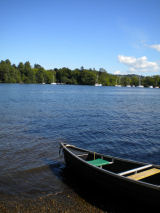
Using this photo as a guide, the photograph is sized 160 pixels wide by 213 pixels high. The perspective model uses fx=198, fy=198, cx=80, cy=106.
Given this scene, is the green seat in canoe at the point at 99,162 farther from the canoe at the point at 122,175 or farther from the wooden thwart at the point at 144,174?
the wooden thwart at the point at 144,174

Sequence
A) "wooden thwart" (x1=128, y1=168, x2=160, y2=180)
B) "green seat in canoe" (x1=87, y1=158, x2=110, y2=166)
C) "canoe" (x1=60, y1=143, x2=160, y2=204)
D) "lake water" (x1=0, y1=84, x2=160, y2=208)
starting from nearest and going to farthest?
1. "canoe" (x1=60, y1=143, x2=160, y2=204)
2. "wooden thwart" (x1=128, y1=168, x2=160, y2=180)
3. "green seat in canoe" (x1=87, y1=158, x2=110, y2=166)
4. "lake water" (x1=0, y1=84, x2=160, y2=208)

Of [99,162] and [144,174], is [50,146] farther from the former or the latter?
[144,174]

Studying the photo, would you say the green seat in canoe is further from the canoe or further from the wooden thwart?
the wooden thwart

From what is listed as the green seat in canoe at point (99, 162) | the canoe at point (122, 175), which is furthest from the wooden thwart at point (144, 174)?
the green seat in canoe at point (99, 162)

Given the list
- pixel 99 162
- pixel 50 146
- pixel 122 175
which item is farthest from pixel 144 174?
pixel 50 146

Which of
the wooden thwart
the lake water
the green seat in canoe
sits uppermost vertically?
the wooden thwart

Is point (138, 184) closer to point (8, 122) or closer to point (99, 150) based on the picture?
point (99, 150)

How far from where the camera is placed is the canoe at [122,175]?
7.15 meters

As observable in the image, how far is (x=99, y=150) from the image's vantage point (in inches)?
602

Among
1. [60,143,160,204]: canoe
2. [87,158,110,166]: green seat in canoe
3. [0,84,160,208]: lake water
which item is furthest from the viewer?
[0,84,160,208]: lake water

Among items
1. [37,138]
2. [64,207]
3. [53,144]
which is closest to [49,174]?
[64,207]

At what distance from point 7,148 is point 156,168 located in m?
10.5

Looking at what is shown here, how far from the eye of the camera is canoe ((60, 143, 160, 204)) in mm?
7145

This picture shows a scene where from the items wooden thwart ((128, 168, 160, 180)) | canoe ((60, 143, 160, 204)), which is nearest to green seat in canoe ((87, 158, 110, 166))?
canoe ((60, 143, 160, 204))
